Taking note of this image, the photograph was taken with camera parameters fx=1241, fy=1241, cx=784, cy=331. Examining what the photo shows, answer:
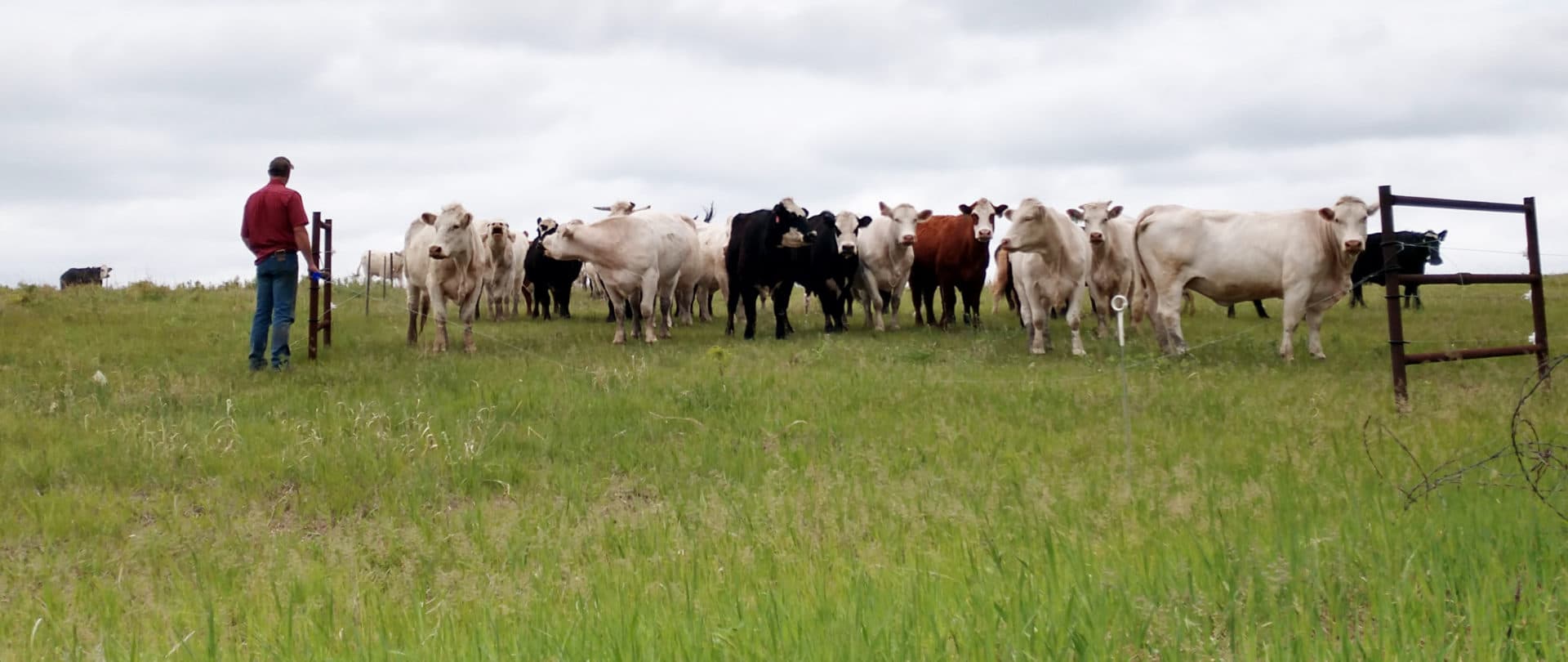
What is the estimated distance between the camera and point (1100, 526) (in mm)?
5352

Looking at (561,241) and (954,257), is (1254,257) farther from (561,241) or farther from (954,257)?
(561,241)

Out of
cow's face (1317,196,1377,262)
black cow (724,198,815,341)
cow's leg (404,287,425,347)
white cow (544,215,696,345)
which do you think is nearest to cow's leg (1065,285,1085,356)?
cow's face (1317,196,1377,262)

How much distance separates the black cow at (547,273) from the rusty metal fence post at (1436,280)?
50.6 ft

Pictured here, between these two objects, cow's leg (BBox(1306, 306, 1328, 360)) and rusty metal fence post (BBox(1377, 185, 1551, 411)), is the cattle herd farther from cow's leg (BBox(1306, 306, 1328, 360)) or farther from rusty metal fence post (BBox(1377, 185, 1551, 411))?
rusty metal fence post (BBox(1377, 185, 1551, 411))

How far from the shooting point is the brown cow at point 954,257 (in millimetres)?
17000

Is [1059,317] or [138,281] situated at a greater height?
[138,281]

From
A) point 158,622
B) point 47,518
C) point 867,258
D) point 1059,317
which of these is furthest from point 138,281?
point 158,622

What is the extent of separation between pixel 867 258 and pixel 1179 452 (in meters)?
12.1

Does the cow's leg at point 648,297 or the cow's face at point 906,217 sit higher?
the cow's face at point 906,217

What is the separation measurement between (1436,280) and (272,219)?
35.3 ft

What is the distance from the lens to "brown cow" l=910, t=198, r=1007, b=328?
669 inches

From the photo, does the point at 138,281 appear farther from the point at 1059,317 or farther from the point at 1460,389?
the point at 1460,389

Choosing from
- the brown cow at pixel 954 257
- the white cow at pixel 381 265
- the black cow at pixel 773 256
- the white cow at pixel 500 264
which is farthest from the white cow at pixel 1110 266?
the white cow at pixel 381 265

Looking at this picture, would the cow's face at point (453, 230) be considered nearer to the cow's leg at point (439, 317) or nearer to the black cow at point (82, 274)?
the cow's leg at point (439, 317)
